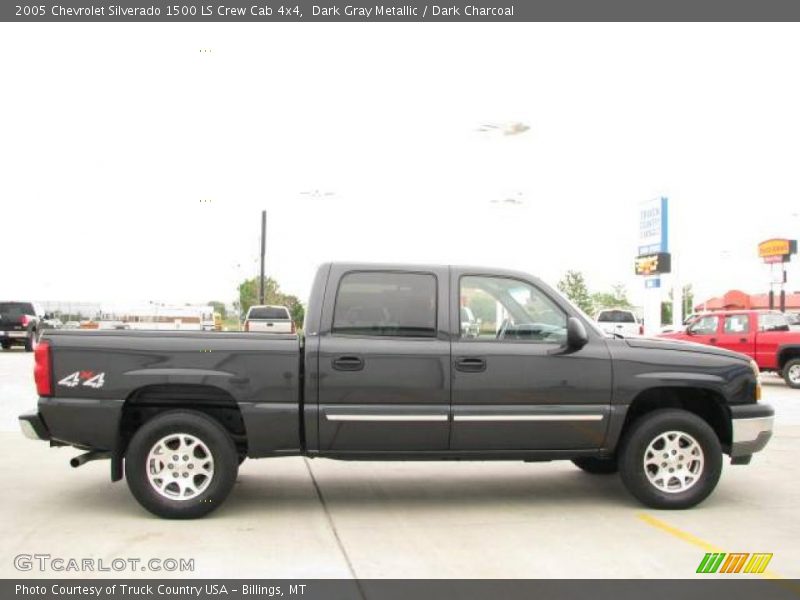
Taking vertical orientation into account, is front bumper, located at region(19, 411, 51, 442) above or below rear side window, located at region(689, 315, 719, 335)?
below

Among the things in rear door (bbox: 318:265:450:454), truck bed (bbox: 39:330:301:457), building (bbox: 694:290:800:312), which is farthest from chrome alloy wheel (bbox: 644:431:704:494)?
building (bbox: 694:290:800:312)

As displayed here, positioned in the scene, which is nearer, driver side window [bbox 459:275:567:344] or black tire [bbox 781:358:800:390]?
driver side window [bbox 459:275:567:344]

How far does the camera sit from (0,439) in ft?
31.7

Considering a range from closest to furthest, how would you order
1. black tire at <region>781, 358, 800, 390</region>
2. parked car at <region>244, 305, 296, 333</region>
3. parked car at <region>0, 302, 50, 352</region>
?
1. black tire at <region>781, 358, 800, 390</region>
2. parked car at <region>244, 305, 296, 333</region>
3. parked car at <region>0, 302, 50, 352</region>

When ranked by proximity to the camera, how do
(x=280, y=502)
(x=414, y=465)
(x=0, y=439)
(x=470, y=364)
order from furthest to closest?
(x=0, y=439)
(x=414, y=465)
(x=280, y=502)
(x=470, y=364)

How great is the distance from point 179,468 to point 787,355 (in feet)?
52.5

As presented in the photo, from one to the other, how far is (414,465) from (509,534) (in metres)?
2.64

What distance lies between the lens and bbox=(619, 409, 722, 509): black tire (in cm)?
633

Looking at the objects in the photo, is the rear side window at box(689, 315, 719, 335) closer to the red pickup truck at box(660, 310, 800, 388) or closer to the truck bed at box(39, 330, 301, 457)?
the red pickup truck at box(660, 310, 800, 388)

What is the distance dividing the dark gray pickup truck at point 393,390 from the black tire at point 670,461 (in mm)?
12

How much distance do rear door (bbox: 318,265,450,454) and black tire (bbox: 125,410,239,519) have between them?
0.73m
